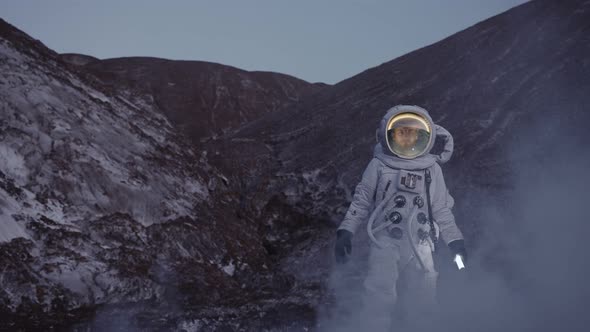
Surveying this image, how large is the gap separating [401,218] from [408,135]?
0.76 m

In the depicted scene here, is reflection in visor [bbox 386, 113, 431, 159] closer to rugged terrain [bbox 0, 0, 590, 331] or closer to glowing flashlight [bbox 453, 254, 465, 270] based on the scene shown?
glowing flashlight [bbox 453, 254, 465, 270]

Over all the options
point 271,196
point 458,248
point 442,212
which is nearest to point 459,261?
point 458,248

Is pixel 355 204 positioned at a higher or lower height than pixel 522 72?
lower

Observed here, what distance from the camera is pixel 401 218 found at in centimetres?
563

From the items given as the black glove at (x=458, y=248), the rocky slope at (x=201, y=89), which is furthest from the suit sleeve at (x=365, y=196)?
the rocky slope at (x=201, y=89)

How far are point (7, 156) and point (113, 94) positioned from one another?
14.8 ft

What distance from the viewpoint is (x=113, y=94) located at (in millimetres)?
13141

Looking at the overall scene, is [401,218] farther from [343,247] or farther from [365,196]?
[343,247]

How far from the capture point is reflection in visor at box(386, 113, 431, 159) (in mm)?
5762

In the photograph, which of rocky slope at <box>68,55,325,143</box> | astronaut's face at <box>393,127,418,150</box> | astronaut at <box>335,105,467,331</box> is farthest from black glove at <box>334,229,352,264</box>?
rocky slope at <box>68,55,325,143</box>

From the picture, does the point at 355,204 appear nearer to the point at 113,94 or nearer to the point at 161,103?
the point at 113,94

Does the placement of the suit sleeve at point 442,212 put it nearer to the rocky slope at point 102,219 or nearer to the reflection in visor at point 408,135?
the reflection in visor at point 408,135

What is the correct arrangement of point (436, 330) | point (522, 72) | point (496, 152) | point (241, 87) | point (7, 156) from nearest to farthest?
point (436, 330), point (7, 156), point (496, 152), point (522, 72), point (241, 87)

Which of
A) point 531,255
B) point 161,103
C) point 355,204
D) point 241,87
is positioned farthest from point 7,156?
point 241,87
